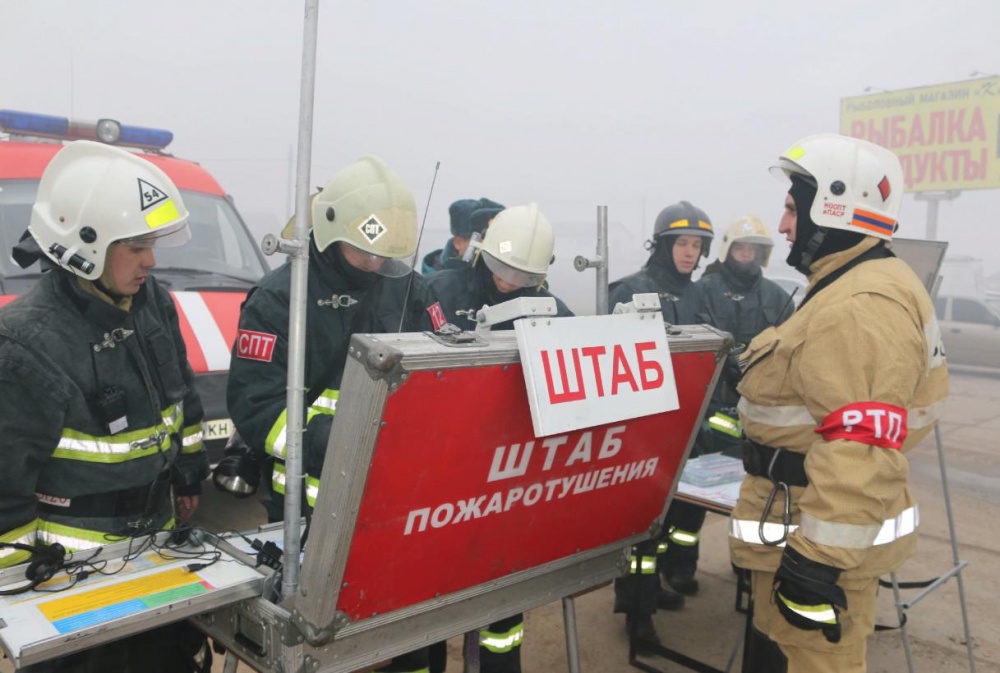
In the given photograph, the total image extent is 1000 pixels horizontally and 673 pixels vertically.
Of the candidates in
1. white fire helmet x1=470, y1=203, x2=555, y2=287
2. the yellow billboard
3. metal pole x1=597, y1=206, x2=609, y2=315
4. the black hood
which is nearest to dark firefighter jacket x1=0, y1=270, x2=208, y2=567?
metal pole x1=597, y1=206, x2=609, y2=315

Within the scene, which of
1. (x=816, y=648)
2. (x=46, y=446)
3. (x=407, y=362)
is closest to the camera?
(x=407, y=362)

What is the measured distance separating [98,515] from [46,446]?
311 mm

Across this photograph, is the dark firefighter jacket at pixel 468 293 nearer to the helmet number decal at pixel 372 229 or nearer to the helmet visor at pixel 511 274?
the helmet visor at pixel 511 274

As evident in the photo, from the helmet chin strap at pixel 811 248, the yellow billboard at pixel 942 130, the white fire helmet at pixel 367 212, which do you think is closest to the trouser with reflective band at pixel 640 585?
the helmet chin strap at pixel 811 248

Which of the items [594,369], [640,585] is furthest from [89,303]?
[640,585]

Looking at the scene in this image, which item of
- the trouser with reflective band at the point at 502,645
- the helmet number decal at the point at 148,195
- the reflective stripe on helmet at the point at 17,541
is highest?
the helmet number decal at the point at 148,195

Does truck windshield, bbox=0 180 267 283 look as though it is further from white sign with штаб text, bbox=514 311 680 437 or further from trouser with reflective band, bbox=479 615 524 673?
white sign with штаб text, bbox=514 311 680 437

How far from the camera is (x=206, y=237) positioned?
6.17 m

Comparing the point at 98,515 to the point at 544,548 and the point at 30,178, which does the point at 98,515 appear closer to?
the point at 544,548

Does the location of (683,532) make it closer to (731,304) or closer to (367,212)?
(731,304)

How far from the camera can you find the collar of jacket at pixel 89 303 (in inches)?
92.7

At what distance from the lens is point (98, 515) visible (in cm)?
238

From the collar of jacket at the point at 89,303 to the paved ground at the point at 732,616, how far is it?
1767mm

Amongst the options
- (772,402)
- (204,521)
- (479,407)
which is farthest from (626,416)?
(204,521)
